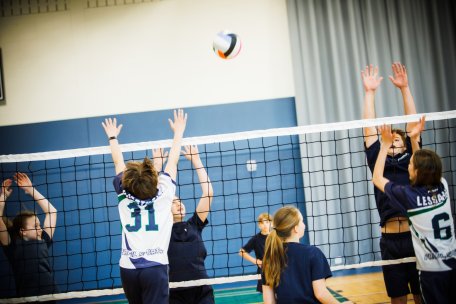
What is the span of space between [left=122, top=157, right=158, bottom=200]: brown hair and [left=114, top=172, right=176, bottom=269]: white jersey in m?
0.08

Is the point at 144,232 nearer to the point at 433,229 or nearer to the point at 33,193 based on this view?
the point at 33,193

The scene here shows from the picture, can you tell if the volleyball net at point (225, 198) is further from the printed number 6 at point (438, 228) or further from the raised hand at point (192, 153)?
the printed number 6 at point (438, 228)

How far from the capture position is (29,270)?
4078 mm

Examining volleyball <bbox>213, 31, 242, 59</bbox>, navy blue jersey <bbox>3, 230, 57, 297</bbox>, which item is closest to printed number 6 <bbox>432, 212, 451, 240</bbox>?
volleyball <bbox>213, 31, 242, 59</bbox>

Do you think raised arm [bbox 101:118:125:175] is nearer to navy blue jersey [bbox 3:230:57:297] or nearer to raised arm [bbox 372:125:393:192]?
navy blue jersey [bbox 3:230:57:297]

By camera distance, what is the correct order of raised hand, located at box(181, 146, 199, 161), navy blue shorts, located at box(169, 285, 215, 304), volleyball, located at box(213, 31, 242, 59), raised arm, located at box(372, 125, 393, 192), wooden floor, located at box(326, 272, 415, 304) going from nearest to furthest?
raised arm, located at box(372, 125, 393, 192) < navy blue shorts, located at box(169, 285, 215, 304) < raised hand, located at box(181, 146, 199, 161) < volleyball, located at box(213, 31, 242, 59) < wooden floor, located at box(326, 272, 415, 304)

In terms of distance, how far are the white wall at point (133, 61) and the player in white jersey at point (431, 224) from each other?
5373mm

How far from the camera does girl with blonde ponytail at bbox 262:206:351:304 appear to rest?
288 centimetres

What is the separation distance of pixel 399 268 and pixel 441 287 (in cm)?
55

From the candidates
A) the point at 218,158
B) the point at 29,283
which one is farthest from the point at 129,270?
the point at 218,158

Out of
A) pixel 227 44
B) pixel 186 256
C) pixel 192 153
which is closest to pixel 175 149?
pixel 192 153

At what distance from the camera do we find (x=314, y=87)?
835 centimetres

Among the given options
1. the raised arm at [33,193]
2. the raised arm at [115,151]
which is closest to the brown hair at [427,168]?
the raised arm at [115,151]

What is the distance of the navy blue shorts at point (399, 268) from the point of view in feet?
12.1
